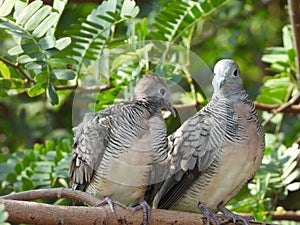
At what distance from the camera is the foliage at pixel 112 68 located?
2.99 m

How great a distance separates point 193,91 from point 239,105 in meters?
0.52

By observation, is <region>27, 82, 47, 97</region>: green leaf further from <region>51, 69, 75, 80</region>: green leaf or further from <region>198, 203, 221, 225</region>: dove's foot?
<region>198, 203, 221, 225</region>: dove's foot

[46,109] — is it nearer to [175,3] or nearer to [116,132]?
[175,3]

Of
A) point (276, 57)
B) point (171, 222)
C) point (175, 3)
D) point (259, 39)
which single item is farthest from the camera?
point (259, 39)

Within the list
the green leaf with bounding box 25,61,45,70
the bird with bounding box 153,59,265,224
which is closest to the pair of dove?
the bird with bounding box 153,59,265,224

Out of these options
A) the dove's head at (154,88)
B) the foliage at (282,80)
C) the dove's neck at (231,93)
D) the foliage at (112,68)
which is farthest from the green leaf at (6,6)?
the foliage at (282,80)

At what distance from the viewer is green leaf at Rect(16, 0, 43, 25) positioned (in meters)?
2.88

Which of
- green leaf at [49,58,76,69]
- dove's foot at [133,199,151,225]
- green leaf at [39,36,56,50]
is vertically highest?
green leaf at [39,36,56,50]

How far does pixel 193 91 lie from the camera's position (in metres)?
3.55

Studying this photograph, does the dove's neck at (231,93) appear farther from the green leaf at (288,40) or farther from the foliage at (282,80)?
the green leaf at (288,40)

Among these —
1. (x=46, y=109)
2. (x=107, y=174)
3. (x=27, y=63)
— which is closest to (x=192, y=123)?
(x=107, y=174)

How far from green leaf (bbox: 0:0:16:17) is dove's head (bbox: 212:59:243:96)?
74cm

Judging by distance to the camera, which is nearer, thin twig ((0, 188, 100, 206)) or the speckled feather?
thin twig ((0, 188, 100, 206))

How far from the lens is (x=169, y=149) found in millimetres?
3104
